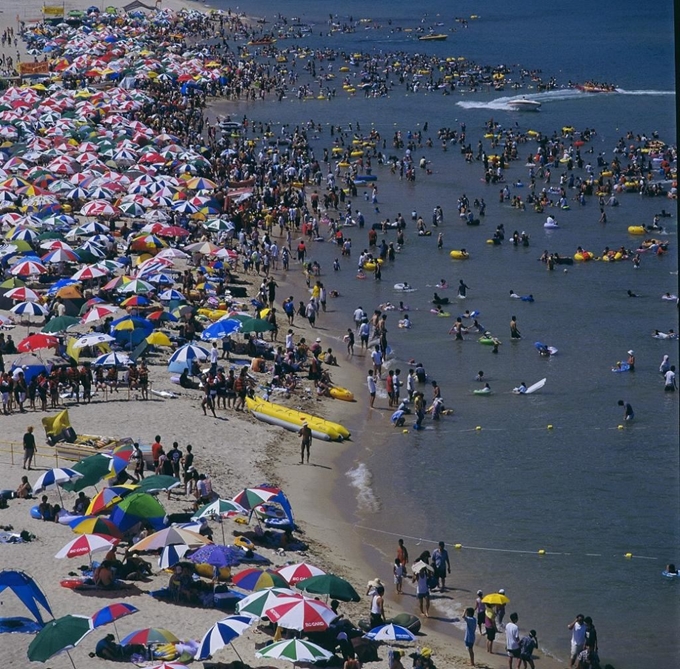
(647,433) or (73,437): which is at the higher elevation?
(73,437)

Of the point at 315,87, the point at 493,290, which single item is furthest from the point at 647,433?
the point at 315,87

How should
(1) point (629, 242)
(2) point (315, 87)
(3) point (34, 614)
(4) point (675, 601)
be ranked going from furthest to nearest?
(2) point (315, 87) → (1) point (629, 242) → (4) point (675, 601) → (3) point (34, 614)

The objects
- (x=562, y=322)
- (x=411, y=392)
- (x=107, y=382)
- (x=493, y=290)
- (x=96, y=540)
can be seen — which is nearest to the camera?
(x=96, y=540)

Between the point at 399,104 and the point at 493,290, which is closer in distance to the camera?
the point at 493,290

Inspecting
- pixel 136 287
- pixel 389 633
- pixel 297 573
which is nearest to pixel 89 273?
pixel 136 287

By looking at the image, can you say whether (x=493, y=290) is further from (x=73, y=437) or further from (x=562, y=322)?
(x=73, y=437)

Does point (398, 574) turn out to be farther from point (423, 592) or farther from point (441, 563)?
point (423, 592)

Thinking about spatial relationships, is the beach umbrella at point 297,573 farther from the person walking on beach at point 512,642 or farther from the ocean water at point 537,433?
the ocean water at point 537,433
